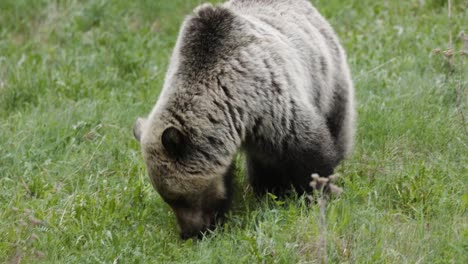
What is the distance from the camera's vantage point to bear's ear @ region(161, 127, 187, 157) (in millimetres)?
5414

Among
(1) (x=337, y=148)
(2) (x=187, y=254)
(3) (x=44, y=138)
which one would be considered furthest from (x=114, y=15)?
(2) (x=187, y=254)

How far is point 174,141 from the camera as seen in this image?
5445 millimetres

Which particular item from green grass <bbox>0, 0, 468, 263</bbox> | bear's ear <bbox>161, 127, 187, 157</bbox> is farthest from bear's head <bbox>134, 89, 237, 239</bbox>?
green grass <bbox>0, 0, 468, 263</bbox>

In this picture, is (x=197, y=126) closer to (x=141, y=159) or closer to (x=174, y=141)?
(x=174, y=141)

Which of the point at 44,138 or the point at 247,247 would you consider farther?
the point at 44,138

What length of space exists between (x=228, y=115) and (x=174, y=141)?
472 millimetres

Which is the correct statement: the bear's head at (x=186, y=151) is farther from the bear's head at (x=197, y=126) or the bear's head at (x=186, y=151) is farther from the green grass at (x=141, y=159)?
the green grass at (x=141, y=159)

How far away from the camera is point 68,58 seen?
31.9 ft

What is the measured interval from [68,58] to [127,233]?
163 inches

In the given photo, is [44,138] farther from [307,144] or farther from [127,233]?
[307,144]

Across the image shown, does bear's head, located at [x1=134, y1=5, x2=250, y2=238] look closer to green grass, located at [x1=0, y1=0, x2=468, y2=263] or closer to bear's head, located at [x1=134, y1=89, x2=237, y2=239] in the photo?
bear's head, located at [x1=134, y1=89, x2=237, y2=239]

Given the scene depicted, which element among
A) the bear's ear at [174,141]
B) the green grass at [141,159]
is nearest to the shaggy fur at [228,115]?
the bear's ear at [174,141]

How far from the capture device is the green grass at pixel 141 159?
5.54 metres

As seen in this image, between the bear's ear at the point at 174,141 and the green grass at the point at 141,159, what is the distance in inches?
27.3
